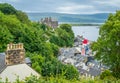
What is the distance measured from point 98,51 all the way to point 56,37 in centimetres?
6284

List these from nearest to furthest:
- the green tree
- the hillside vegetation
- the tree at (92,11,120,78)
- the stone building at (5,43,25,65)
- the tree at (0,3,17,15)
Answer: the stone building at (5,43,25,65)
the hillside vegetation
the tree at (92,11,120,78)
the green tree
the tree at (0,3,17,15)

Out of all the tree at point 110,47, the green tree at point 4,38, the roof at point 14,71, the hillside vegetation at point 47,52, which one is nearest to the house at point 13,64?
the roof at point 14,71

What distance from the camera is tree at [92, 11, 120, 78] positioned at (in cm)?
2673

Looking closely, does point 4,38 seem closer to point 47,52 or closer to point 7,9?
point 47,52

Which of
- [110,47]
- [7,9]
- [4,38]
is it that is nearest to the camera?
[110,47]

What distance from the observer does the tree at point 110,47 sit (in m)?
26.7

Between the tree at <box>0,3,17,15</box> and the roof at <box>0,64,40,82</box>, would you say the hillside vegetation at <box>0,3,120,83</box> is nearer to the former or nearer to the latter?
the roof at <box>0,64,40,82</box>

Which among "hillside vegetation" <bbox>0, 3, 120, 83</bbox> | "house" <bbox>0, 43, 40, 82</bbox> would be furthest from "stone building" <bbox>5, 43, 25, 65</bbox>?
"hillside vegetation" <bbox>0, 3, 120, 83</bbox>

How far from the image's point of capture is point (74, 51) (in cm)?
8675

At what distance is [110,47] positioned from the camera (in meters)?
26.9

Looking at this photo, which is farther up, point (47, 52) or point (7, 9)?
point (7, 9)

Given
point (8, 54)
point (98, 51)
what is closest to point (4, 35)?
point (98, 51)

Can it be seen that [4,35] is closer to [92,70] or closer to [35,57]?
[35,57]

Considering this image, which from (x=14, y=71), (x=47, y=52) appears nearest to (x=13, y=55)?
(x=14, y=71)
